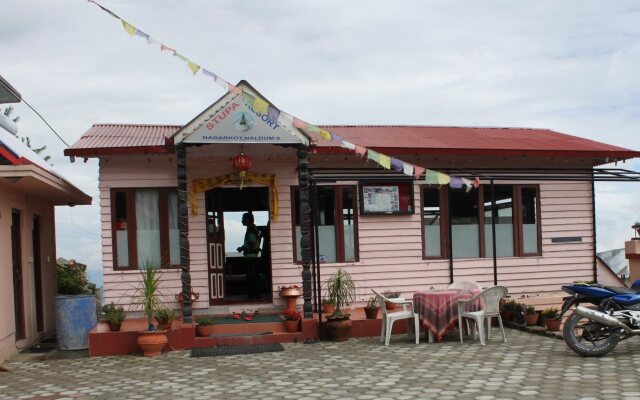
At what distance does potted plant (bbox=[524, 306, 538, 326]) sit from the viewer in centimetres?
1070

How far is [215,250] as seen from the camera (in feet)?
38.0

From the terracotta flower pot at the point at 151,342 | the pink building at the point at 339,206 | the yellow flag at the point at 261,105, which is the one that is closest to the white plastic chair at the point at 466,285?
the pink building at the point at 339,206

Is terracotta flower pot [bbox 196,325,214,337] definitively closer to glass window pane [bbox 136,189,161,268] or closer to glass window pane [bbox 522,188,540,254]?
glass window pane [bbox 136,189,161,268]

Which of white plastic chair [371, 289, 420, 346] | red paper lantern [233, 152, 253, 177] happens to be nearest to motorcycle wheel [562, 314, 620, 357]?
white plastic chair [371, 289, 420, 346]

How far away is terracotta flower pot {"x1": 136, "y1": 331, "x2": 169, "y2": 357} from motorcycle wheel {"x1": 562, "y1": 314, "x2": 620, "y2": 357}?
207 inches

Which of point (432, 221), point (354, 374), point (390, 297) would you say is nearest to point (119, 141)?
point (390, 297)

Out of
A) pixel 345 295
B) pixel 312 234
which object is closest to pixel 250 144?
pixel 312 234

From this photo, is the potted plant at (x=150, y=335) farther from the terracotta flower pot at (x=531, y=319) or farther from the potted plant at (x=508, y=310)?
the terracotta flower pot at (x=531, y=319)

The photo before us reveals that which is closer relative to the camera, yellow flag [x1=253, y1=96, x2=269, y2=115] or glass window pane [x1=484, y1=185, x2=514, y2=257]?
yellow flag [x1=253, y1=96, x2=269, y2=115]

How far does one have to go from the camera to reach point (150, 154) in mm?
11227

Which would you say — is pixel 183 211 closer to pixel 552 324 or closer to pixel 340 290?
pixel 340 290

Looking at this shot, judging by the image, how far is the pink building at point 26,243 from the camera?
9430mm

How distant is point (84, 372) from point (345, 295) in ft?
13.6

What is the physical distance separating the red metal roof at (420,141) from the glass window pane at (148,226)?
0.91 metres
